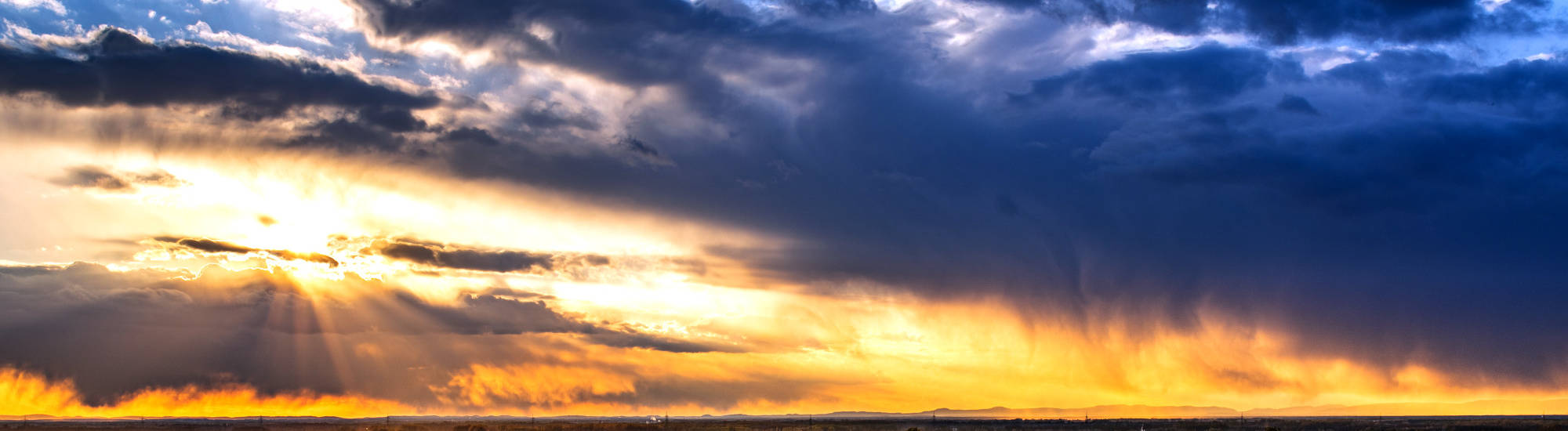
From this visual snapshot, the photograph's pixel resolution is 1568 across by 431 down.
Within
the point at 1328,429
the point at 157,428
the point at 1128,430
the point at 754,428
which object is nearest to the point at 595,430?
the point at 754,428

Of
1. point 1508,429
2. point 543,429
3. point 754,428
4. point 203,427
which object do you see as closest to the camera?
point 1508,429

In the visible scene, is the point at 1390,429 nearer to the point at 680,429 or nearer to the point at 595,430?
the point at 680,429

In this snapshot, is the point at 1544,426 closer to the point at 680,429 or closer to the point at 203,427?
the point at 680,429

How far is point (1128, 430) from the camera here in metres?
131

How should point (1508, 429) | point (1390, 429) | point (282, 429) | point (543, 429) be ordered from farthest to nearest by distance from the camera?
point (282, 429) → point (543, 429) → point (1390, 429) → point (1508, 429)

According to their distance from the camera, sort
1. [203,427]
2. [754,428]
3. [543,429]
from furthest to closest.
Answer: [203,427], [543,429], [754,428]

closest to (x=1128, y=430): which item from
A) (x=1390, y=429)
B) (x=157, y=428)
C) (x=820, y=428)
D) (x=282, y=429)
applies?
(x=1390, y=429)

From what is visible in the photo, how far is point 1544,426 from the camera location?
113 meters

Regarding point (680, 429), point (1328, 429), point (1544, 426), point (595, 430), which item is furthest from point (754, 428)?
point (1544, 426)

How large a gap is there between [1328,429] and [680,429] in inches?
2773

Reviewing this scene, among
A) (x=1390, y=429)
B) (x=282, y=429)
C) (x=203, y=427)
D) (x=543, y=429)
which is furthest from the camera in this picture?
(x=203, y=427)

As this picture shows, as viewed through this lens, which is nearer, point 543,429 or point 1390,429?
point 1390,429

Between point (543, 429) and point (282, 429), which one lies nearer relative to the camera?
point (543, 429)

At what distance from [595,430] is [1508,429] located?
93246 mm
